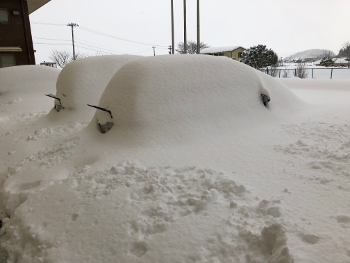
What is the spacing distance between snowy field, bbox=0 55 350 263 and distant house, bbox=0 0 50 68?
14.5m

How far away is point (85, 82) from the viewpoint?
6.50 metres

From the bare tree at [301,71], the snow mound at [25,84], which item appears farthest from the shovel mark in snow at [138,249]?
the bare tree at [301,71]

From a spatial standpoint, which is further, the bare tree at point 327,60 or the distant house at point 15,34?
the bare tree at point 327,60

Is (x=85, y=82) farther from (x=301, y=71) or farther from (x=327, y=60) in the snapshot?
(x=327, y=60)

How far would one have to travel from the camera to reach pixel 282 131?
425 centimetres

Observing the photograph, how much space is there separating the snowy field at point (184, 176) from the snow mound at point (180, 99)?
A: 0.02 metres

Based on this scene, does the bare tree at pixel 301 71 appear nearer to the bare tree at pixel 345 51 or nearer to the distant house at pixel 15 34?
the bare tree at pixel 345 51

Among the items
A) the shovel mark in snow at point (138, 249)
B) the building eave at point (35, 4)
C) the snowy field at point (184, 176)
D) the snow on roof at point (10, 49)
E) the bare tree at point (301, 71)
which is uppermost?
the building eave at point (35, 4)

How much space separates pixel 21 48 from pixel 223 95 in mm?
18230

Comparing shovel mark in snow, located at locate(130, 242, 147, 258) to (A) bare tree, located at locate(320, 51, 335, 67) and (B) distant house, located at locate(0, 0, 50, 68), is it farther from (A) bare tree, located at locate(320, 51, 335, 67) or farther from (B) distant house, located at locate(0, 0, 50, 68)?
(A) bare tree, located at locate(320, 51, 335, 67)

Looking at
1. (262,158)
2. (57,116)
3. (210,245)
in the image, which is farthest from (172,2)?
(210,245)

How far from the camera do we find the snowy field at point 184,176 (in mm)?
2018

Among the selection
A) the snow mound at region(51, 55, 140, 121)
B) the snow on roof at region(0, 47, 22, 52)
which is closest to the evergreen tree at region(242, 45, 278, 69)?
the snow on roof at region(0, 47, 22, 52)

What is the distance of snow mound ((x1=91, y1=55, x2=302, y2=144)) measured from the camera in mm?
3988
